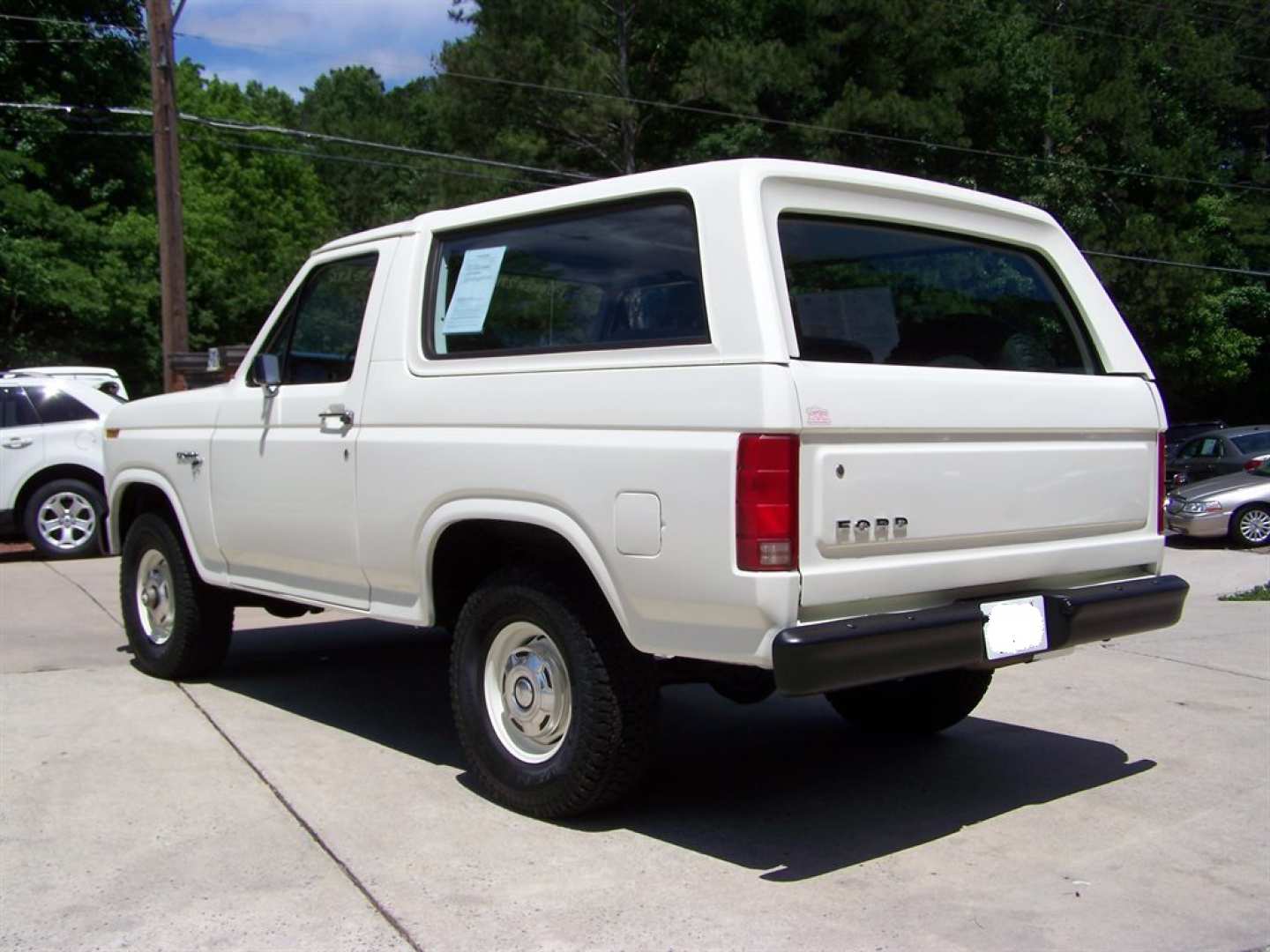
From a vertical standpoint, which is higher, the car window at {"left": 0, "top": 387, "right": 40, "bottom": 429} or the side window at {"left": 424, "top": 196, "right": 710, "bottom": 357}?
the side window at {"left": 424, "top": 196, "right": 710, "bottom": 357}

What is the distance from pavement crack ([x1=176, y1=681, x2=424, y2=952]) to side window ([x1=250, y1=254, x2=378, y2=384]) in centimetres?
157

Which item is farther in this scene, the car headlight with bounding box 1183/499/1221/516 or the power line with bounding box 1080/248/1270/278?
the power line with bounding box 1080/248/1270/278

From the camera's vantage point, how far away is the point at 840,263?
15.1ft

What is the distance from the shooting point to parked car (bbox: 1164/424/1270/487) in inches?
752

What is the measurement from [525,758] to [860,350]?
1.84 meters

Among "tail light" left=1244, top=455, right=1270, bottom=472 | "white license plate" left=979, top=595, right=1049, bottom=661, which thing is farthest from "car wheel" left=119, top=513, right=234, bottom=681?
"tail light" left=1244, top=455, right=1270, bottom=472

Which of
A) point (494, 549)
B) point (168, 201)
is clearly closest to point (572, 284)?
point (494, 549)

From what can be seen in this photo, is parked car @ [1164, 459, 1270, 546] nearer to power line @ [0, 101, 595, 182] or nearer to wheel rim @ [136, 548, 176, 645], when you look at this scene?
wheel rim @ [136, 548, 176, 645]

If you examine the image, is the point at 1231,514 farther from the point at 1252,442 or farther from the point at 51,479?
the point at 51,479

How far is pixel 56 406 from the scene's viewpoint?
1332 cm

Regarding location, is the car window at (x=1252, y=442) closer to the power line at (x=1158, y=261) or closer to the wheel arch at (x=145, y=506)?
the power line at (x=1158, y=261)

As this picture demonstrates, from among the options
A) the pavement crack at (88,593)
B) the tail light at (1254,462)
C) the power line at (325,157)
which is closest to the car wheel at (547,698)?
the pavement crack at (88,593)

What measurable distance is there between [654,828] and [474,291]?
6.82ft

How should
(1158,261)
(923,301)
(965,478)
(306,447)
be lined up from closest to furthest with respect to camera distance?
(965,478) < (923,301) < (306,447) < (1158,261)
